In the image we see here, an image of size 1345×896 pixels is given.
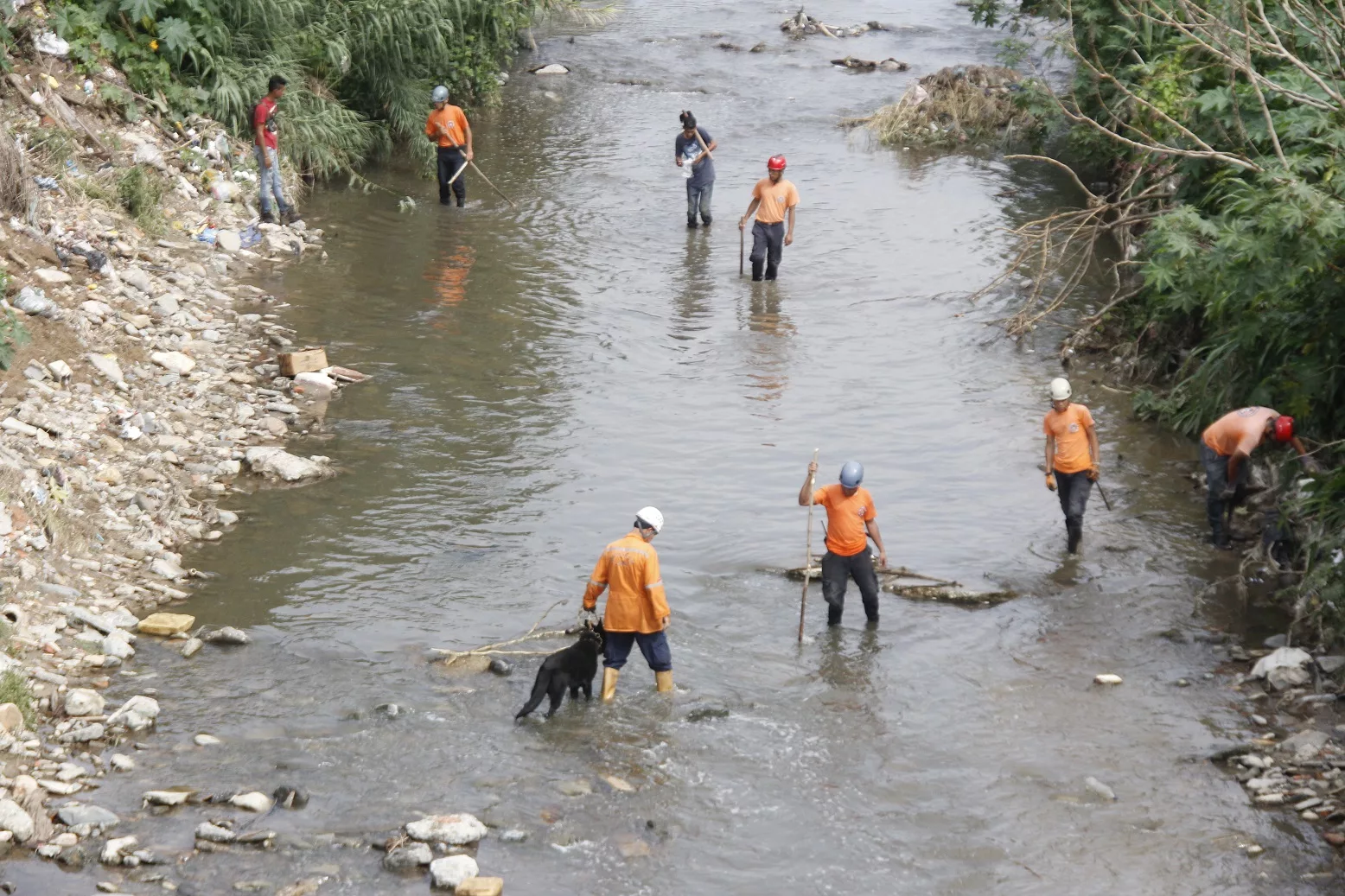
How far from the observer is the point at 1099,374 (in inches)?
610

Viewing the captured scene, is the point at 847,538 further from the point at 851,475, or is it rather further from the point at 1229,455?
the point at 1229,455

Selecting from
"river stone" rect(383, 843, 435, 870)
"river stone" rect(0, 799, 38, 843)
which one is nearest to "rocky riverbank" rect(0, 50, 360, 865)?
"river stone" rect(0, 799, 38, 843)

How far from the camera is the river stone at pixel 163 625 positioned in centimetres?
955

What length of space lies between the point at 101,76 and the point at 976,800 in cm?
1391

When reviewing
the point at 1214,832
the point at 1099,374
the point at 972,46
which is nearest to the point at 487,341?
the point at 1099,374

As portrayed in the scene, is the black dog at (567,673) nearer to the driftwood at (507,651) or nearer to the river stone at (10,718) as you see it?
the driftwood at (507,651)

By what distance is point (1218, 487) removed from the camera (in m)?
11.8

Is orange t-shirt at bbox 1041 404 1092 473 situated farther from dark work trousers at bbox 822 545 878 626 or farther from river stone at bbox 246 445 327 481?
river stone at bbox 246 445 327 481

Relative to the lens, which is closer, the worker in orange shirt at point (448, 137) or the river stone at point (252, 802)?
the river stone at point (252, 802)

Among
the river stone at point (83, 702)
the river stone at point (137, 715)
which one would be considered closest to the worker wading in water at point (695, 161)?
the river stone at point (137, 715)

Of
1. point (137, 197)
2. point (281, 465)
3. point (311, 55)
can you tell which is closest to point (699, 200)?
point (311, 55)

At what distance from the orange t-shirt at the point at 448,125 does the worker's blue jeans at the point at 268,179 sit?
2.48 meters

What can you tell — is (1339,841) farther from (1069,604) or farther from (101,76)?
(101,76)

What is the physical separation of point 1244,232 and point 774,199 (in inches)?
262
